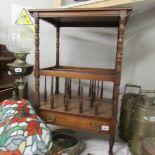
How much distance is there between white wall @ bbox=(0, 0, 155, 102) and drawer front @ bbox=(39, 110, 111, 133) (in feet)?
2.16

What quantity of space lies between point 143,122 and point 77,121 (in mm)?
435

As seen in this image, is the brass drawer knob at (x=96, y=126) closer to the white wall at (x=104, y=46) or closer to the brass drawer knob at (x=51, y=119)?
the brass drawer knob at (x=51, y=119)

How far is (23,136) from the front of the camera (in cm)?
99

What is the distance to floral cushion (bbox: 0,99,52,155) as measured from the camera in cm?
97

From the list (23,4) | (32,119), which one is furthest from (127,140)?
(23,4)

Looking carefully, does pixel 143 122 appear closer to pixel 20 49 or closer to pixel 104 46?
pixel 104 46

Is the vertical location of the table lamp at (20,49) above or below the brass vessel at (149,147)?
above

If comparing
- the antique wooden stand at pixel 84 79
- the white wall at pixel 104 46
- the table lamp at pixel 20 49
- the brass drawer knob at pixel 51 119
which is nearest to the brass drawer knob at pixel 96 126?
the antique wooden stand at pixel 84 79

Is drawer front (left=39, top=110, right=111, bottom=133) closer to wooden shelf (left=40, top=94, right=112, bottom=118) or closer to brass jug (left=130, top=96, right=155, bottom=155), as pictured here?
wooden shelf (left=40, top=94, right=112, bottom=118)

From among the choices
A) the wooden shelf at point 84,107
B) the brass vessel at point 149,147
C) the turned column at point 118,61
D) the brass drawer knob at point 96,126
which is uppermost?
the turned column at point 118,61

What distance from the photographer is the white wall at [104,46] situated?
170 cm

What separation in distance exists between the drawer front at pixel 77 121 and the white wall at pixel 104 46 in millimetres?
657

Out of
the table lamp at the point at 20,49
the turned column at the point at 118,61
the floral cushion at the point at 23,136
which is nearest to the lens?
the floral cushion at the point at 23,136

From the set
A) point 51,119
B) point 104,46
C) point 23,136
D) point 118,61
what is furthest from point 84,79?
point 104,46
